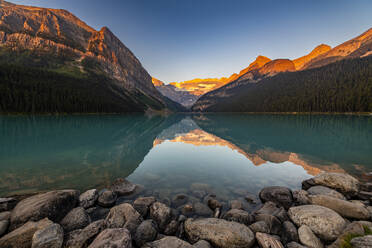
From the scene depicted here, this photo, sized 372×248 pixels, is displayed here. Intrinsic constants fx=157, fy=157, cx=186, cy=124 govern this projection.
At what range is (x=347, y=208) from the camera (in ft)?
27.3

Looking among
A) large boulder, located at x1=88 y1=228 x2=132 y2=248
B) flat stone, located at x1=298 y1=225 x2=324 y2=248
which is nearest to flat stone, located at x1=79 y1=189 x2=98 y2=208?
large boulder, located at x1=88 y1=228 x2=132 y2=248

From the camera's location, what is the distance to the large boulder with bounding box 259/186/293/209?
403 inches

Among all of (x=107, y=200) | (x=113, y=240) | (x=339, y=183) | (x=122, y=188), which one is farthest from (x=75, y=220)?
(x=339, y=183)

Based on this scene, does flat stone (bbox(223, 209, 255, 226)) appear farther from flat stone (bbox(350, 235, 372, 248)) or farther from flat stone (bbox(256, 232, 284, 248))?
flat stone (bbox(350, 235, 372, 248))

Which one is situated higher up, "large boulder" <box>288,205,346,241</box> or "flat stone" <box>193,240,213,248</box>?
"large boulder" <box>288,205,346,241</box>

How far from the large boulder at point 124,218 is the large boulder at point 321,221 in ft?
26.2

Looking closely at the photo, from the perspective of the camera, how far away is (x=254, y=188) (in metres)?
13.1

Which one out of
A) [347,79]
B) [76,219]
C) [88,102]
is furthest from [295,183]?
[347,79]

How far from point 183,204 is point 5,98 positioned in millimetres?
130476

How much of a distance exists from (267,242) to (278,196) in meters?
5.29

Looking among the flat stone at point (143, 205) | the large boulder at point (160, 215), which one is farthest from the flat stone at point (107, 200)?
the large boulder at point (160, 215)

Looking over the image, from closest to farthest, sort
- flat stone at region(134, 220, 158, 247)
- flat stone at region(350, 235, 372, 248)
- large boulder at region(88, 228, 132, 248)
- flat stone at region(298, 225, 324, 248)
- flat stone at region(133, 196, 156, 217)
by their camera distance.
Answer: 1. flat stone at region(350, 235, 372, 248)
2. large boulder at region(88, 228, 132, 248)
3. flat stone at region(298, 225, 324, 248)
4. flat stone at region(134, 220, 158, 247)
5. flat stone at region(133, 196, 156, 217)

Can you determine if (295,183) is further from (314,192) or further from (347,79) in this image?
(347,79)

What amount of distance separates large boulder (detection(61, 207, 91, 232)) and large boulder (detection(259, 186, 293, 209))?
35.7 ft
